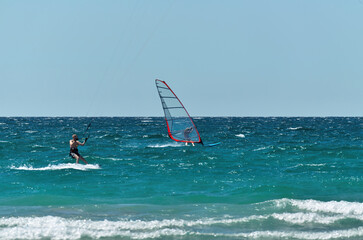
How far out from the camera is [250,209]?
46.6 feet

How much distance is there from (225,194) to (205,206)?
2.35 meters

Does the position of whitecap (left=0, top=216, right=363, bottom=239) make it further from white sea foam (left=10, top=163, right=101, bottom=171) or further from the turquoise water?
white sea foam (left=10, top=163, right=101, bottom=171)

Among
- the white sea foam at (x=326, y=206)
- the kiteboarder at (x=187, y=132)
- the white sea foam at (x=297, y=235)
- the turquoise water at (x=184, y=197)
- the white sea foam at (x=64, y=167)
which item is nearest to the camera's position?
the white sea foam at (x=297, y=235)

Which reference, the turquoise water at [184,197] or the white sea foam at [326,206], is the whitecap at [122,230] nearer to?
the turquoise water at [184,197]

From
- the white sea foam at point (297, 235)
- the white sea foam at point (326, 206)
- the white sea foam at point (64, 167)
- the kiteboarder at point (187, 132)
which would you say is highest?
the kiteboarder at point (187, 132)

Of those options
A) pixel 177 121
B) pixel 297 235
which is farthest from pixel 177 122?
pixel 297 235

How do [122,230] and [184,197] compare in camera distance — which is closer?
[122,230]

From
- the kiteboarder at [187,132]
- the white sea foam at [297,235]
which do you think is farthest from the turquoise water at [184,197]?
the kiteboarder at [187,132]

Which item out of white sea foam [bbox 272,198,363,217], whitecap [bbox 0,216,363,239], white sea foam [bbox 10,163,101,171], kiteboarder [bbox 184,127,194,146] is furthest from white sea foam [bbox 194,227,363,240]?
kiteboarder [bbox 184,127,194,146]

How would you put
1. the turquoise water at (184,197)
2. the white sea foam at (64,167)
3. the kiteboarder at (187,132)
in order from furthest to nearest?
the kiteboarder at (187,132) < the white sea foam at (64,167) < the turquoise water at (184,197)

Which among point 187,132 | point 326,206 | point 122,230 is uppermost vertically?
point 187,132

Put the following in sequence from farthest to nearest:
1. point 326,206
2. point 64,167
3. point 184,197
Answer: point 64,167 < point 184,197 < point 326,206

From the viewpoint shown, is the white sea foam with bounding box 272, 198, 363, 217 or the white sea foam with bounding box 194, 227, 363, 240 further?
the white sea foam with bounding box 272, 198, 363, 217

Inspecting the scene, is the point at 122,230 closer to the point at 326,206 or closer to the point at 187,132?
the point at 326,206
